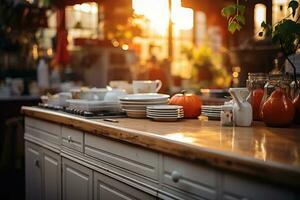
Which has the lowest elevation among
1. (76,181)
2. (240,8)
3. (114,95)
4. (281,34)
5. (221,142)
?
(76,181)

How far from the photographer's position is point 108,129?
1.81 m

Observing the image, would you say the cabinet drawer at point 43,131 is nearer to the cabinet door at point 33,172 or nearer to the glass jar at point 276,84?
the cabinet door at point 33,172

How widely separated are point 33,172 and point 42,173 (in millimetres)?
218

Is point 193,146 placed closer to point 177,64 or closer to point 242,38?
point 242,38

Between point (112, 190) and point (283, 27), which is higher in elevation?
point (283, 27)

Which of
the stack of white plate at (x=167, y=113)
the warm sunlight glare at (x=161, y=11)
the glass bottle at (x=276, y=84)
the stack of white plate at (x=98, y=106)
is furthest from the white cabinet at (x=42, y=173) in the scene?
the warm sunlight glare at (x=161, y=11)

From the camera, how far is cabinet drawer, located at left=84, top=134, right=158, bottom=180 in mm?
1560

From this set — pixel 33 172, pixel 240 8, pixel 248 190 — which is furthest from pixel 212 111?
pixel 33 172

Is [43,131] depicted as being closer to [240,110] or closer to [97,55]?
[240,110]

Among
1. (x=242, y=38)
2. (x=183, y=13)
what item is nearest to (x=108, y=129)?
(x=183, y=13)

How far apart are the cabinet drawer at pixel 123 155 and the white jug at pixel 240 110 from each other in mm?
432

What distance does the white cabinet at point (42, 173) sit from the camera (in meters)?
2.46

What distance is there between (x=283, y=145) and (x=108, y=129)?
0.76m

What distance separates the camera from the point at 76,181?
218cm
